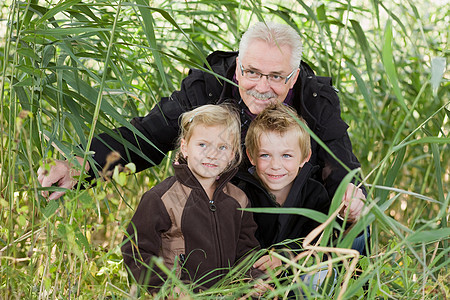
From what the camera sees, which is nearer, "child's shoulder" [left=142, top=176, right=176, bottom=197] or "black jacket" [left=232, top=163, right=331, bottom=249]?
"child's shoulder" [left=142, top=176, right=176, bottom=197]

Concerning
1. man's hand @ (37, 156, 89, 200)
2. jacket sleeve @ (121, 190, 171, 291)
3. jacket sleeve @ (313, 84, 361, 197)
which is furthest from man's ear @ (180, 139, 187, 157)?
jacket sleeve @ (313, 84, 361, 197)

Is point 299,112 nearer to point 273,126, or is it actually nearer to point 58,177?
point 273,126

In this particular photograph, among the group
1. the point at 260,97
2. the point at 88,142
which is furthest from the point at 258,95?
the point at 88,142

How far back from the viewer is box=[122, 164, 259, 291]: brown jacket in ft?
5.54

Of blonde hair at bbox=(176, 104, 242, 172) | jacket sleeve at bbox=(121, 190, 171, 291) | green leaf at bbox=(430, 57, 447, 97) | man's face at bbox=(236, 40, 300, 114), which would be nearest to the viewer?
green leaf at bbox=(430, 57, 447, 97)

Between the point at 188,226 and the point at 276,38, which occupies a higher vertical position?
the point at 276,38

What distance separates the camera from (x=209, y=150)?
5.72 feet

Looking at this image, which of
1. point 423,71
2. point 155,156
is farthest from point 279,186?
point 423,71

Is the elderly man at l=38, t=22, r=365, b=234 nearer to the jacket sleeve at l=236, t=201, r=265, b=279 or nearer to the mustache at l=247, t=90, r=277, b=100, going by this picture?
the mustache at l=247, t=90, r=277, b=100

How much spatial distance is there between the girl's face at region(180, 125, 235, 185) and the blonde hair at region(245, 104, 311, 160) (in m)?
0.14

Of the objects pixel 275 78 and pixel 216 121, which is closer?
pixel 216 121

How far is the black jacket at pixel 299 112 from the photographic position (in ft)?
6.91

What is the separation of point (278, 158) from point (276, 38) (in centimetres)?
41

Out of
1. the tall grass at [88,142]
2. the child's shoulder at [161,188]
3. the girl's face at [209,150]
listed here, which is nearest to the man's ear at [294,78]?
the tall grass at [88,142]
